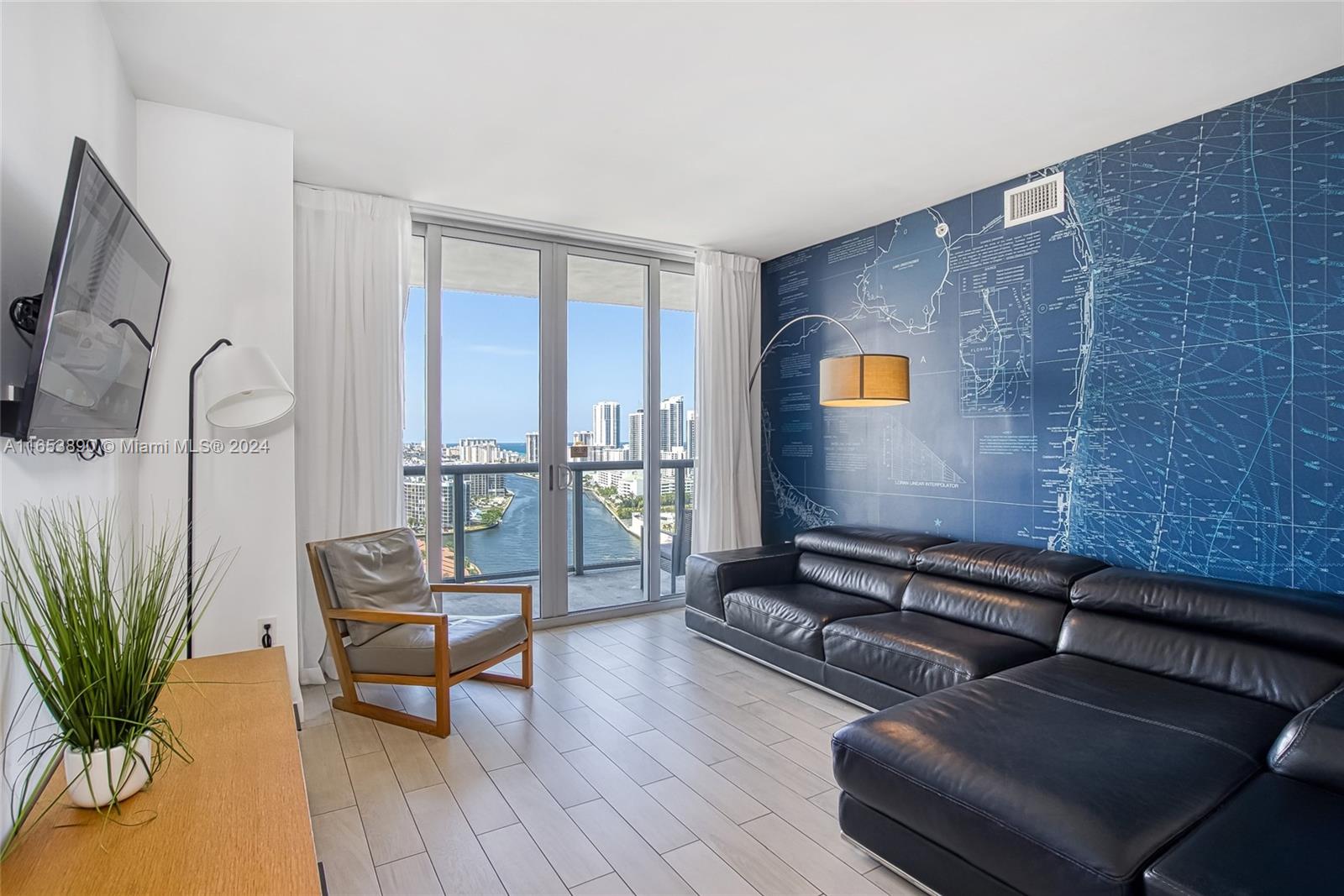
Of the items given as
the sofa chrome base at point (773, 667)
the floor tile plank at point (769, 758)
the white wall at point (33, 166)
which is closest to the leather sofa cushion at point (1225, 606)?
the sofa chrome base at point (773, 667)

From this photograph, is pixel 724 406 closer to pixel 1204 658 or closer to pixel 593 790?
pixel 593 790

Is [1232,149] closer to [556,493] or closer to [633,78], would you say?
[633,78]

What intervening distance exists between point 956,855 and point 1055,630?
1484 millimetres

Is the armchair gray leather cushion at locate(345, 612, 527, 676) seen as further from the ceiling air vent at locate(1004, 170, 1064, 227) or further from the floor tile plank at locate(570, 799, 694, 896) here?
the ceiling air vent at locate(1004, 170, 1064, 227)

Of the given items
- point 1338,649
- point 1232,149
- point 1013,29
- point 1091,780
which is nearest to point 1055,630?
point 1338,649

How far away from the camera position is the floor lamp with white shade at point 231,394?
8.52 ft

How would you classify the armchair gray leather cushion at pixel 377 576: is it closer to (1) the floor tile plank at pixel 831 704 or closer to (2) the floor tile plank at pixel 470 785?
(2) the floor tile plank at pixel 470 785

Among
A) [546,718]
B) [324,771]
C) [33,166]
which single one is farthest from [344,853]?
[33,166]

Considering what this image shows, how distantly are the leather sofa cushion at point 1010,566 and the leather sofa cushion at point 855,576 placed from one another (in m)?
0.16

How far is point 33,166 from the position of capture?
1.58 m

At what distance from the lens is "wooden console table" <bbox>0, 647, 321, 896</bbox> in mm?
1205

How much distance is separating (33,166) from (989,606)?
369 centimetres

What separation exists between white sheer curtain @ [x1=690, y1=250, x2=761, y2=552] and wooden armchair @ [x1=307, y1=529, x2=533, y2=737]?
86.9 inches

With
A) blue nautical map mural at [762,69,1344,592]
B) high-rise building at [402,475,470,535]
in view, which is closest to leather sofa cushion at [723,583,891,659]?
blue nautical map mural at [762,69,1344,592]
